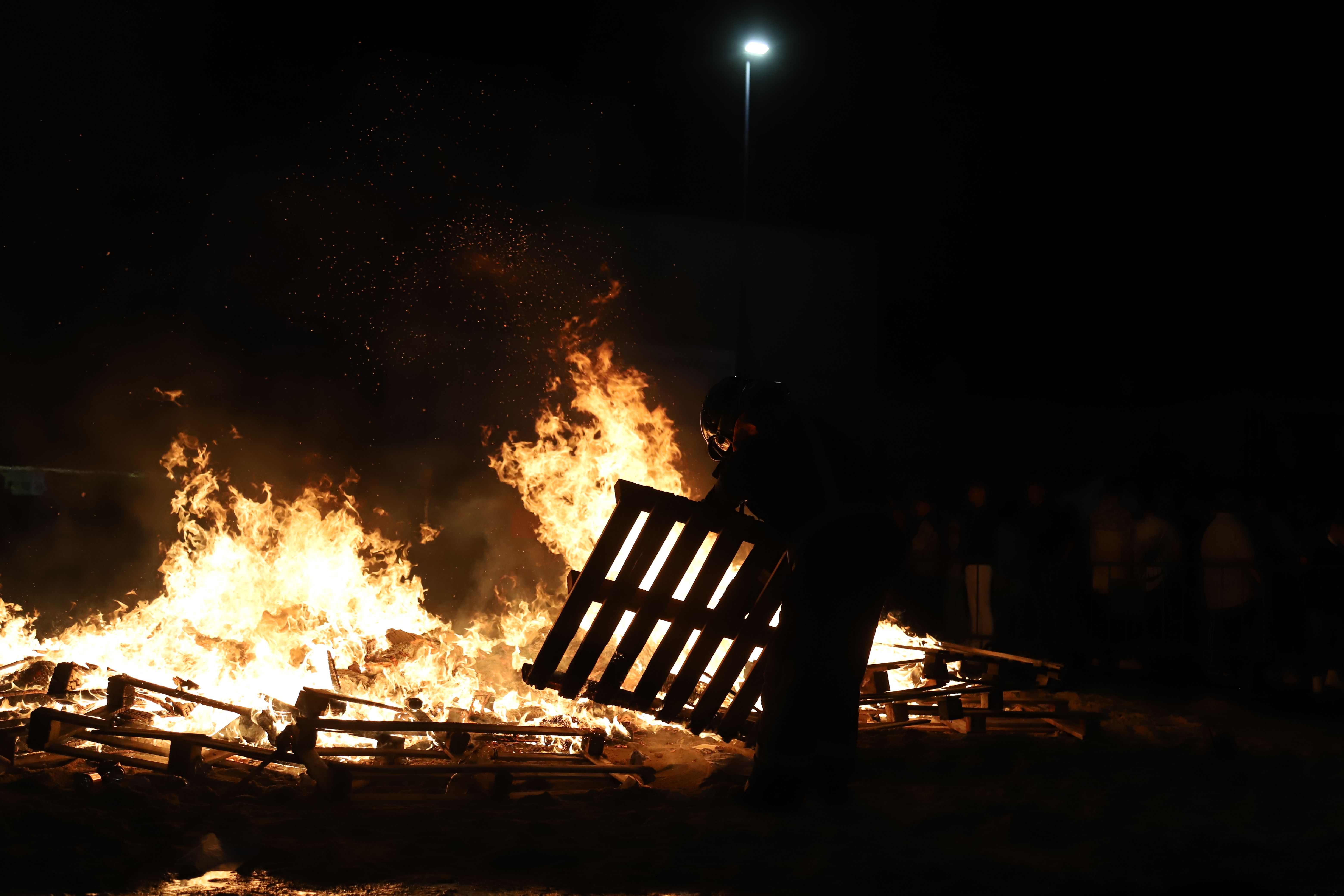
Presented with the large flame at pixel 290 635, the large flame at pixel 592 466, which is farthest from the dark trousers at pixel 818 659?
the large flame at pixel 592 466

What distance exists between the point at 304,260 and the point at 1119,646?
14061 mm

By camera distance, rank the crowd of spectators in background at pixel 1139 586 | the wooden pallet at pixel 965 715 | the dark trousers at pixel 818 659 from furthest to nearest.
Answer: the crowd of spectators in background at pixel 1139 586 → the wooden pallet at pixel 965 715 → the dark trousers at pixel 818 659

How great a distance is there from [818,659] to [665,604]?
0.87m

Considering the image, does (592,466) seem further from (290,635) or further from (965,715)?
(965,715)

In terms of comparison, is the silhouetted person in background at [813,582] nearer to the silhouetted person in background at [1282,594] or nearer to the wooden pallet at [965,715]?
the wooden pallet at [965,715]

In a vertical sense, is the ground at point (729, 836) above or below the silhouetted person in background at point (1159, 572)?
below

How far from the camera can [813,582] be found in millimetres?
4609

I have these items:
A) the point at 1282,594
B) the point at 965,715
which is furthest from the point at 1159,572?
the point at 965,715

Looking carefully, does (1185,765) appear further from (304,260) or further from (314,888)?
(304,260)

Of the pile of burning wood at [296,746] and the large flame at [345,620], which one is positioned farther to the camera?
the large flame at [345,620]

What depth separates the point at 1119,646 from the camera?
9.68m

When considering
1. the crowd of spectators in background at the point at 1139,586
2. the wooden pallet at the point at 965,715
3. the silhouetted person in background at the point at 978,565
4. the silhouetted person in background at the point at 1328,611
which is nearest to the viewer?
the wooden pallet at the point at 965,715

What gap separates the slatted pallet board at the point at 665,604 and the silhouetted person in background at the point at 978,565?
606 cm

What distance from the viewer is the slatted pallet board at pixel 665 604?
4.91 metres
